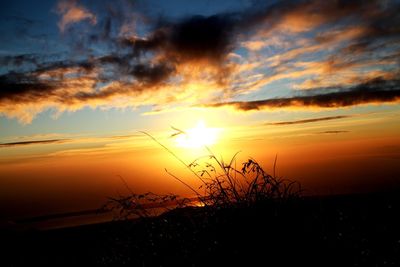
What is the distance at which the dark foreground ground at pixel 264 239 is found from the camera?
10.6 ft

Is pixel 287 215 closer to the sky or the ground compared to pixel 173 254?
closer to the sky

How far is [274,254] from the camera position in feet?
10.7

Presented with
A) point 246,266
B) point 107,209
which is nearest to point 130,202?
point 107,209

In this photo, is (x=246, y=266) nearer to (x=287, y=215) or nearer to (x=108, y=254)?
(x=287, y=215)

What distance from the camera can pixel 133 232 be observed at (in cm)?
497

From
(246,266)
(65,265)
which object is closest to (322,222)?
(246,266)

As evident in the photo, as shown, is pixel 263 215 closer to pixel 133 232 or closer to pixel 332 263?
pixel 332 263

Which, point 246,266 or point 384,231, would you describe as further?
point 384,231

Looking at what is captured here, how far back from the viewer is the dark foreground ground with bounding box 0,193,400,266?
3.25 meters

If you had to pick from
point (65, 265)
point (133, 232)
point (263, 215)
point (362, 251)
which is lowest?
point (65, 265)

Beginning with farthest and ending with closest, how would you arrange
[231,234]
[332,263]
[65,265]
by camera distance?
[65,265] → [231,234] → [332,263]

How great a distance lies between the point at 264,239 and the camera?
345 centimetres

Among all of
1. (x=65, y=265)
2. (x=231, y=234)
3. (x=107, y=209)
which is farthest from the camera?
(x=65, y=265)

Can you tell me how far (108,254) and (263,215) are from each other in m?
2.46
